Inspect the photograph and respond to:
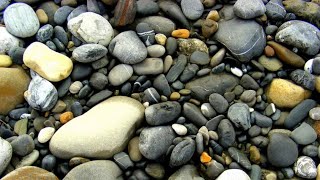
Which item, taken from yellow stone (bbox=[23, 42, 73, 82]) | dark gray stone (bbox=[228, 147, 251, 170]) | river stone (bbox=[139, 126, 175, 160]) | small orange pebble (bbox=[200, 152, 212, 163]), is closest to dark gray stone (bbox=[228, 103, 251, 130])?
dark gray stone (bbox=[228, 147, 251, 170])

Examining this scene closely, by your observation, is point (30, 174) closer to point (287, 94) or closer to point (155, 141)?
point (155, 141)

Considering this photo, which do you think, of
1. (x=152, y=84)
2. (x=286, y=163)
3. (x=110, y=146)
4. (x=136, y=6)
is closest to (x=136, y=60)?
(x=152, y=84)

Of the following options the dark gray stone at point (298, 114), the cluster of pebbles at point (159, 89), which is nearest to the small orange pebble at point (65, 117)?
the cluster of pebbles at point (159, 89)

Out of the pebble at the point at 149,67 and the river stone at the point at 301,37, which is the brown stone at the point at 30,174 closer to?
the pebble at the point at 149,67

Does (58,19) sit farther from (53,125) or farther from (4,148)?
(4,148)

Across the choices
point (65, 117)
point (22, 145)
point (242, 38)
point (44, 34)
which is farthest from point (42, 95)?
point (242, 38)
